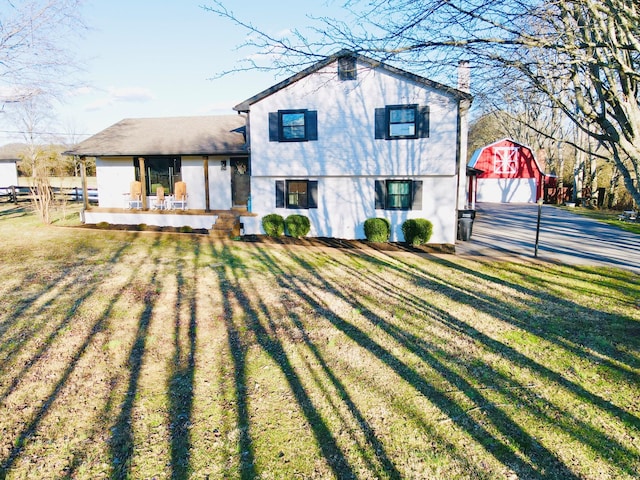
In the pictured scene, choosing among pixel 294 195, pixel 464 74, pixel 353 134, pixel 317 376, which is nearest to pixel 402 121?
pixel 353 134

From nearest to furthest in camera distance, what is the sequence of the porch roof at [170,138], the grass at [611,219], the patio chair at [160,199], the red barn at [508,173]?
the porch roof at [170,138]
the patio chair at [160,199]
the grass at [611,219]
the red barn at [508,173]

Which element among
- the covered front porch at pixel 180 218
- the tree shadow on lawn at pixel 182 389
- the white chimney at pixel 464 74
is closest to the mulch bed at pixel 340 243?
the covered front porch at pixel 180 218

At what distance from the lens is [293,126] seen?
15445mm

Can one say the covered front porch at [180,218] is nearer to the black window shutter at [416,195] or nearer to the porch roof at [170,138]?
the porch roof at [170,138]

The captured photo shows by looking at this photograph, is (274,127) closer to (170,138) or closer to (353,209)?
(353,209)

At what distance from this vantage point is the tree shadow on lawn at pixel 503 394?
3.90 meters

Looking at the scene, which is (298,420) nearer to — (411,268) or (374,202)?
(411,268)

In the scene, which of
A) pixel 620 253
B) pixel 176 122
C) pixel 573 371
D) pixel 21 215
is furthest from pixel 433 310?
pixel 21 215

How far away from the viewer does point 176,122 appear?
21.3 meters

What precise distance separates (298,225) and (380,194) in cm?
314

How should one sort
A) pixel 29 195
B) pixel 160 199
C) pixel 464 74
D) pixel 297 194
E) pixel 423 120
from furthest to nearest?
pixel 29 195, pixel 160 199, pixel 297 194, pixel 423 120, pixel 464 74

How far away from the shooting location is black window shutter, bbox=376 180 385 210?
1507 centimetres

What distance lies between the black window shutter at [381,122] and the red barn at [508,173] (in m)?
21.2

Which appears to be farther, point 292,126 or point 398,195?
point 292,126
